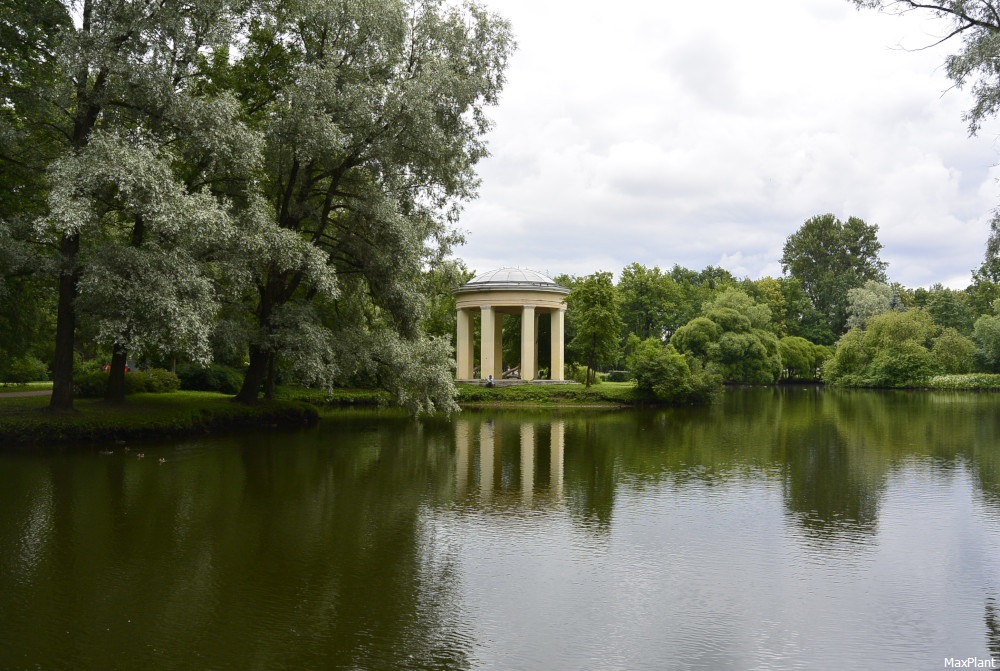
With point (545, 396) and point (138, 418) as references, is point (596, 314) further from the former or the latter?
point (138, 418)

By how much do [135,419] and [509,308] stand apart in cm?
2918

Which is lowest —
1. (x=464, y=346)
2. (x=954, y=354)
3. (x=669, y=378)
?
(x=669, y=378)

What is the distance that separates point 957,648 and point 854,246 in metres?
100

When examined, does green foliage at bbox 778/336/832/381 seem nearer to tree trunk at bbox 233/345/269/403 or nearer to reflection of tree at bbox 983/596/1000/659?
tree trunk at bbox 233/345/269/403

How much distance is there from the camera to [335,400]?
3716cm

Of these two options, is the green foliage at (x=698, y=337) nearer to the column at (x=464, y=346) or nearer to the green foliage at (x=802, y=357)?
the column at (x=464, y=346)

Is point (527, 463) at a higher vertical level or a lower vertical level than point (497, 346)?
lower

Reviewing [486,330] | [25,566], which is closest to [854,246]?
[486,330]

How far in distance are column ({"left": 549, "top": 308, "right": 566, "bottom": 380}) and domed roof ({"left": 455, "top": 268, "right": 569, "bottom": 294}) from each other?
149 cm

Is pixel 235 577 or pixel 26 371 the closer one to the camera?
pixel 235 577

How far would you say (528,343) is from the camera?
147 feet

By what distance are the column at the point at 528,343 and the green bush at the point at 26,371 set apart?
963 inches

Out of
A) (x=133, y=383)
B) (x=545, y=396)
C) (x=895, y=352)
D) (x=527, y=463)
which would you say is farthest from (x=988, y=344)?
(x=133, y=383)

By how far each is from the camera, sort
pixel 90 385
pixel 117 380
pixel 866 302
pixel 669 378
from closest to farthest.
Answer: pixel 117 380
pixel 90 385
pixel 669 378
pixel 866 302
